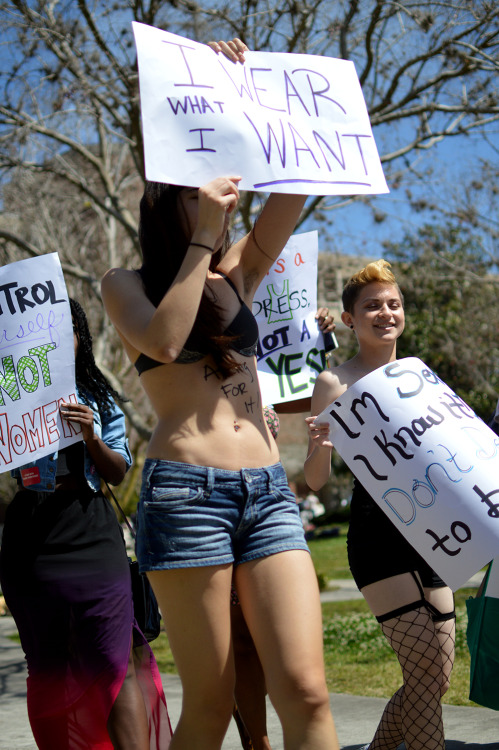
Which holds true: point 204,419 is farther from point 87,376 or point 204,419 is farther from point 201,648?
point 87,376

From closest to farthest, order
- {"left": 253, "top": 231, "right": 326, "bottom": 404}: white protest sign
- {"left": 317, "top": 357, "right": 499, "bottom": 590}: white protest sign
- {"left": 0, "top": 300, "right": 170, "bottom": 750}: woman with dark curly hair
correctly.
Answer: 1. {"left": 317, "top": 357, "right": 499, "bottom": 590}: white protest sign
2. {"left": 0, "top": 300, "right": 170, "bottom": 750}: woman with dark curly hair
3. {"left": 253, "top": 231, "right": 326, "bottom": 404}: white protest sign

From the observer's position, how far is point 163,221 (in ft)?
8.54

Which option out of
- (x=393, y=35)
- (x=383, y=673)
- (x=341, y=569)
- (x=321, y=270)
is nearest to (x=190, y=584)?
(x=383, y=673)

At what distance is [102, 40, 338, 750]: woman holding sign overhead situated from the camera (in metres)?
2.31

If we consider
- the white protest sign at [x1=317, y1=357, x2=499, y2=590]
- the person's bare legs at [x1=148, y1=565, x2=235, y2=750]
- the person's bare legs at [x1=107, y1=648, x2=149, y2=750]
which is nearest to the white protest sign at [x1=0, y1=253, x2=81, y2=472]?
the person's bare legs at [x1=107, y1=648, x2=149, y2=750]

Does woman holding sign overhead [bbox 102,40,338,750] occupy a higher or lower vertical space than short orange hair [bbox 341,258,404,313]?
lower

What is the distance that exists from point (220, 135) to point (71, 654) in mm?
1951

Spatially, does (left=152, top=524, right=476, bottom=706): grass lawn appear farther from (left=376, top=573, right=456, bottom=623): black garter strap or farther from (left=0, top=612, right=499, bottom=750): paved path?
(left=376, top=573, right=456, bottom=623): black garter strap

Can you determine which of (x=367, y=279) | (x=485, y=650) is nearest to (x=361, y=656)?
(x=485, y=650)

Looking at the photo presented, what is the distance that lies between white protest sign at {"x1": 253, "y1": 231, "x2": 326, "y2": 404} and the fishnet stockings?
152 centimetres

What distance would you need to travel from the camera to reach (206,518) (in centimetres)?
234

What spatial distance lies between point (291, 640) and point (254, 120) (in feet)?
4.96

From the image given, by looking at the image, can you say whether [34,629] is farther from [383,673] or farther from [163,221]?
[383,673]

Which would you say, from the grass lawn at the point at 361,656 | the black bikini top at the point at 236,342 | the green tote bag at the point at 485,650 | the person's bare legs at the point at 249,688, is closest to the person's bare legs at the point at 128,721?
the person's bare legs at the point at 249,688
